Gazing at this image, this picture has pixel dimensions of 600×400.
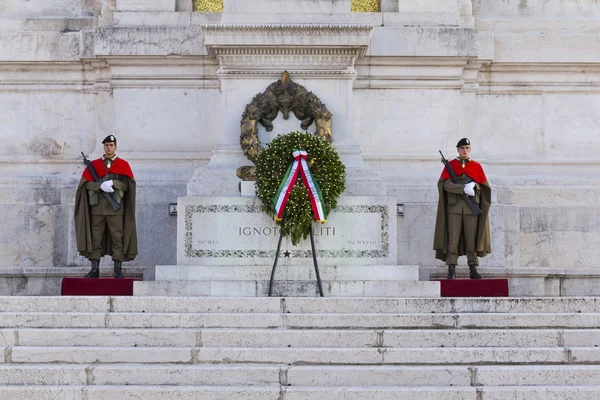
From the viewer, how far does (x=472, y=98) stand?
17266 mm

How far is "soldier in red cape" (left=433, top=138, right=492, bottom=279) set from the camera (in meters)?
14.7

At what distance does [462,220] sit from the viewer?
1477cm

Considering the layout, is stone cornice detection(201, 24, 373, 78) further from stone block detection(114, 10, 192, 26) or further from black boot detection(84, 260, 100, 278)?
black boot detection(84, 260, 100, 278)

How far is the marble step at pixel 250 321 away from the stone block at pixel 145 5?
6754 millimetres

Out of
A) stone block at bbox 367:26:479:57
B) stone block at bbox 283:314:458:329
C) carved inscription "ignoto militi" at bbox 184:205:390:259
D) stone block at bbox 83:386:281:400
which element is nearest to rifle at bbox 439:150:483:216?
carved inscription "ignoto militi" at bbox 184:205:390:259

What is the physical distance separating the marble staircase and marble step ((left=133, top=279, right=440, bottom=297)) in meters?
1.96

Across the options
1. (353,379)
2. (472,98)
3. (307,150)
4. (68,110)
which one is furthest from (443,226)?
(68,110)

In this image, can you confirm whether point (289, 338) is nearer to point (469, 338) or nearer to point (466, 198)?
point (469, 338)

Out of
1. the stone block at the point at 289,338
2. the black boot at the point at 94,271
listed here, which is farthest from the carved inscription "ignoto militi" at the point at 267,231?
the stone block at the point at 289,338

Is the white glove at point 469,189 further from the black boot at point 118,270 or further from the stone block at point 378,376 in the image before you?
the black boot at point 118,270

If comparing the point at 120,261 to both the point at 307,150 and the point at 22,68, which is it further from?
the point at 22,68

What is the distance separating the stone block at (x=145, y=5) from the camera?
56.2ft

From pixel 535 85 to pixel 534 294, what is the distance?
3.57 metres

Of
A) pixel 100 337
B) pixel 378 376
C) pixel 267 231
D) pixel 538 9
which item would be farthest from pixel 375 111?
pixel 100 337
